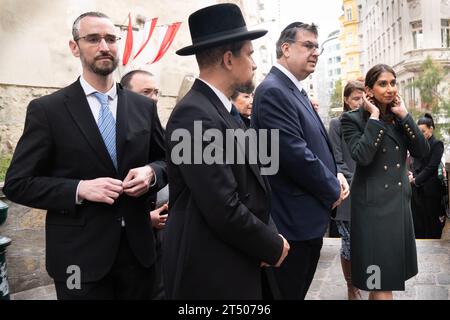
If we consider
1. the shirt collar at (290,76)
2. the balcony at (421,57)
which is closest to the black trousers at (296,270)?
the shirt collar at (290,76)

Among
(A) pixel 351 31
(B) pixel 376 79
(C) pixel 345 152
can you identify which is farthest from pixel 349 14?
(B) pixel 376 79

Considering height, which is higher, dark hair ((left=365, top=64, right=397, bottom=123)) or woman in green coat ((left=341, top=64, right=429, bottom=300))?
dark hair ((left=365, top=64, right=397, bottom=123))

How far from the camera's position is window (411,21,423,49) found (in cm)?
3433

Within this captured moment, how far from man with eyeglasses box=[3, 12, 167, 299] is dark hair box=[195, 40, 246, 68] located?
2.02 ft

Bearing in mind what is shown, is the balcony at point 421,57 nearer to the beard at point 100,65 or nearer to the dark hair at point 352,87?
the dark hair at point 352,87

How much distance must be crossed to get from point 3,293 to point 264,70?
36095 millimetres

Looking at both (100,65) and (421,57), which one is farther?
(421,57)

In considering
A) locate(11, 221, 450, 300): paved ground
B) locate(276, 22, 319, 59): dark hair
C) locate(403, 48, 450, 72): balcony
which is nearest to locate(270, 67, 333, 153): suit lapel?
locate(276, 22, 319, 59): dark hair

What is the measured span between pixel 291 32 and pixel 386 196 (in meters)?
1.44

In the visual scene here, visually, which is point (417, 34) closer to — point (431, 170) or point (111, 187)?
point (431, 170)

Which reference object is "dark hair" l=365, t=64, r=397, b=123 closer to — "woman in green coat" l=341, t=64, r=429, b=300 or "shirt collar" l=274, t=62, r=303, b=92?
"woman in green coat" l=341, t=64, r=429, b=300

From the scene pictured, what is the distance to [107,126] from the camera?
2.43 meters
